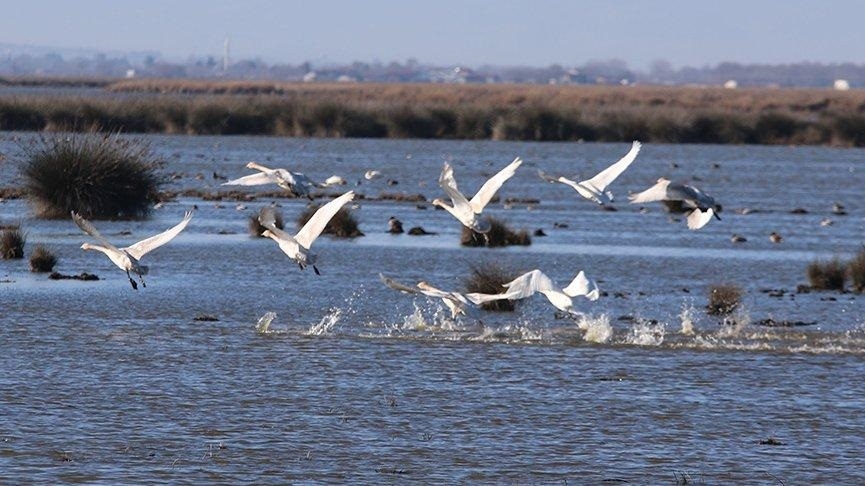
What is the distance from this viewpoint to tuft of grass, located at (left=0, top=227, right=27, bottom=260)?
25.4 m

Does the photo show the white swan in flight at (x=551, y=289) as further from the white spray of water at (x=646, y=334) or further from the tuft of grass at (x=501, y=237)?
the tuft of grass at (x=501, y=237)

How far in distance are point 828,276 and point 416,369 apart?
395 inches

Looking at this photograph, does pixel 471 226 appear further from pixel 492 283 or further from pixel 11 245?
pixel 11 245

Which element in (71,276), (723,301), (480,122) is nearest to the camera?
(723,301)

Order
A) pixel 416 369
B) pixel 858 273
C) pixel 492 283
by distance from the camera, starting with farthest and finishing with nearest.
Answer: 1. pixel 858 273
2. pixel 492 283
3. pixel 416 369

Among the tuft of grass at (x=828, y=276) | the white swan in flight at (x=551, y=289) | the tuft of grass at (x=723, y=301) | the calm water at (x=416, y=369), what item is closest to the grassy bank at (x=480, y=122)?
the calm water at (x=416, y=369)

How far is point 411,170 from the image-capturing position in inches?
2050

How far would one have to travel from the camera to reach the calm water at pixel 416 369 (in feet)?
39.9

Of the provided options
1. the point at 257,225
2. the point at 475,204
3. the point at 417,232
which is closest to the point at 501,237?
the point at 417,232

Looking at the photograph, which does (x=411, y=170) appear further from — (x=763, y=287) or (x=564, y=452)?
(x=564, y=452)

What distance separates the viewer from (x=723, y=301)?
2122cm

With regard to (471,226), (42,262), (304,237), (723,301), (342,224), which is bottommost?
(342,224)

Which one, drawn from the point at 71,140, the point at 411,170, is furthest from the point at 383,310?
the point at 411,170

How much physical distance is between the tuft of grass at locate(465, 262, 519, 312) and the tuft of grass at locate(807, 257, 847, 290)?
214 inches
